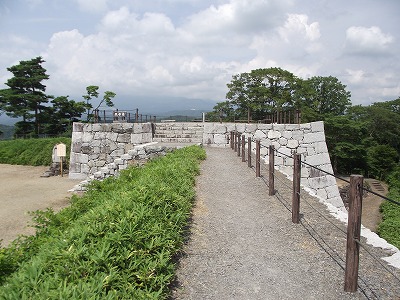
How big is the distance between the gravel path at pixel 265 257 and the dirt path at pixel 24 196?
4894 mm

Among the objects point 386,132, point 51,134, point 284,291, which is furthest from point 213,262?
point 386,132

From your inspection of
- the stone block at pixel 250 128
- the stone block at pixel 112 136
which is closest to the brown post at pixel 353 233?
the stone block at pixel 250 128

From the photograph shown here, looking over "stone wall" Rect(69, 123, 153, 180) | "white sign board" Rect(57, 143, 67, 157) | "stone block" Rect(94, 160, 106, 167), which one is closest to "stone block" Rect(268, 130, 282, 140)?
"stone wall" Rect(69, 123, 153, 180)

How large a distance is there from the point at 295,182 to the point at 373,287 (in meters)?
2.12

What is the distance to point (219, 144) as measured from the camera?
15258 mm

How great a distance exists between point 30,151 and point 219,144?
565 inches

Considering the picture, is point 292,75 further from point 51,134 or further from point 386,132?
point 51,134

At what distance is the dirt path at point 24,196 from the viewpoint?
→ 28.7 feet

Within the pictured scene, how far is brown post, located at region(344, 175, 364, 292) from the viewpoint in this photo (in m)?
2.98

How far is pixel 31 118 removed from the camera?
91.7 feet

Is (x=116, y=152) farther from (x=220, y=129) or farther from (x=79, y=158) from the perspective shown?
(x=220, y=129)

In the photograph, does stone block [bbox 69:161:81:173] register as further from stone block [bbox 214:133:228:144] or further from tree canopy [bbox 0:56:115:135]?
tree canopy [bbox 0:56:115:135]

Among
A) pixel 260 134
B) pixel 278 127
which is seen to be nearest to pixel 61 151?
pixel 260 134

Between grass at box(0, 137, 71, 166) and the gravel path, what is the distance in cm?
1683
